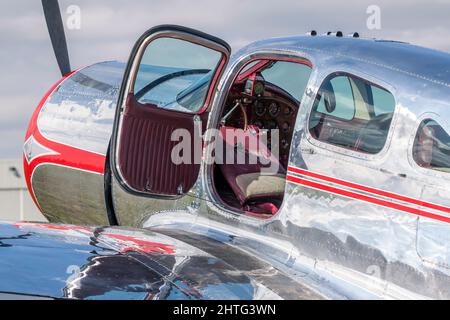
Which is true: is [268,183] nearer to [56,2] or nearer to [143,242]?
[143,242]

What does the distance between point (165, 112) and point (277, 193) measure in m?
2.05

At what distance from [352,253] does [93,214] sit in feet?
11.1

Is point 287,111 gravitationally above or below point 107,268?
above

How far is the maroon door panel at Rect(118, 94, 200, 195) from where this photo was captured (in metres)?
7.65

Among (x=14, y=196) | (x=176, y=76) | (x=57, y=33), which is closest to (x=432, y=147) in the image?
(x=176, y=76)

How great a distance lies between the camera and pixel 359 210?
16.4 feet

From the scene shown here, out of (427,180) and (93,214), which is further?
(93,214)

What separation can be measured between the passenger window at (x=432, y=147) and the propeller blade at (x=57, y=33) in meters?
5.19

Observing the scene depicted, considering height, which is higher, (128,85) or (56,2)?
(56,2)

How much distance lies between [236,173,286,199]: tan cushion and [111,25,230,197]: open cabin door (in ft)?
3.58

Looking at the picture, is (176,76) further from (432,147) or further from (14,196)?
(14,196)

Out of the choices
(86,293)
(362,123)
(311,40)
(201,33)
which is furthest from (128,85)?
(86,293)

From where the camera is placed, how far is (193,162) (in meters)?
8.03

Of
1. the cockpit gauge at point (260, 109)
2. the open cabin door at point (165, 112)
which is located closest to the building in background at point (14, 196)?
the open cabin door at point (165, 112)
